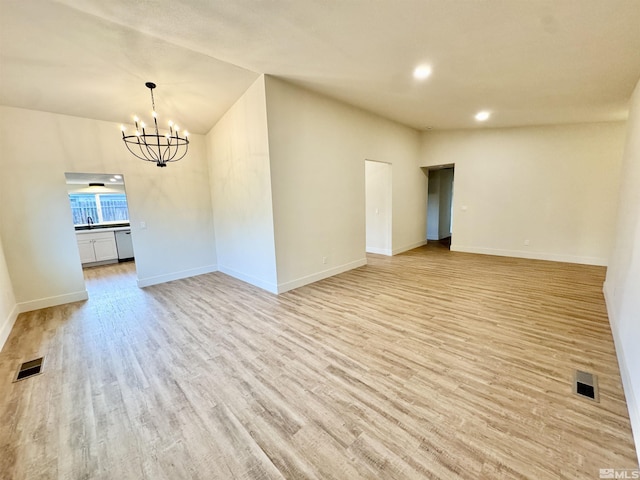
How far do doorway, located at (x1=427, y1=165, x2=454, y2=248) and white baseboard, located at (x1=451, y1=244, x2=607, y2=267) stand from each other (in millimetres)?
1574

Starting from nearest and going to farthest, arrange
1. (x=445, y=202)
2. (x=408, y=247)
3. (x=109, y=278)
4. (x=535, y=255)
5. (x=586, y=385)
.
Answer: (x=586, y=385) < (x=109, y=278) < (x=535, y=255) < (x=408, y=247) < (x=445, y=202)

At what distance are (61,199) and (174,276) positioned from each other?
206 centimetres

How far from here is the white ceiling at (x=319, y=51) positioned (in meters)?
2.18

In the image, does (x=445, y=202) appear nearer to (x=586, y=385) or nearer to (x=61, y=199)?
(x=586, y=385)

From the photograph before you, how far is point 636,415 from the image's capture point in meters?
1.55

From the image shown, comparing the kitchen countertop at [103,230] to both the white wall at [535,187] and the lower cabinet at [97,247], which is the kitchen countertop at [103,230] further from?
the white wall at [535,187]

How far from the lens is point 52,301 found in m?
3.96

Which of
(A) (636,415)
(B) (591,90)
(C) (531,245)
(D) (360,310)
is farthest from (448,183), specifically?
(A) (636,415)

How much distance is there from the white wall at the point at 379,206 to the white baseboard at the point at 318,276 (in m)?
1.24

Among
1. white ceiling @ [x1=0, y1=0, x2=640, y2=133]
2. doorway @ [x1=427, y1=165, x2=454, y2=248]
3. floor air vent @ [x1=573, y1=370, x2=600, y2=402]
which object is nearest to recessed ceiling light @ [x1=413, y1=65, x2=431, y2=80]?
white ceiling @ [x1=0, y1=0, x2=640, y2=133]

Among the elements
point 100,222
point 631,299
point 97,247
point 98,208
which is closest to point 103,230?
point 97,247

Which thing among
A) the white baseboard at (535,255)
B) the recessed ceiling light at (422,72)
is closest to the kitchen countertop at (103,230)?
the recessed ceiling light at (422,72)

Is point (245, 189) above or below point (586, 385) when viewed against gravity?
above

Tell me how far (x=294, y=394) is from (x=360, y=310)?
162 centimetres
